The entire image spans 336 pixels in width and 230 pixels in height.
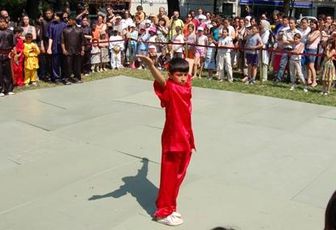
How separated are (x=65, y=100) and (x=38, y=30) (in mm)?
2833

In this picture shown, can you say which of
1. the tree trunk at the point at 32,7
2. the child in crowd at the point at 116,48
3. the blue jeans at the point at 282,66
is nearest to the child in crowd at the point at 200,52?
the blue jeans at the point at 282,66

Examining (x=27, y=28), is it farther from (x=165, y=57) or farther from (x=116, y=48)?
(x=165, y=57)

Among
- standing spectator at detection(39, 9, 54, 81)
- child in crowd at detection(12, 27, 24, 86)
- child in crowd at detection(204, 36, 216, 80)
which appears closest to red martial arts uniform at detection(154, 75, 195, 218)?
child in crowd at detection(12, 27, 24, 86)

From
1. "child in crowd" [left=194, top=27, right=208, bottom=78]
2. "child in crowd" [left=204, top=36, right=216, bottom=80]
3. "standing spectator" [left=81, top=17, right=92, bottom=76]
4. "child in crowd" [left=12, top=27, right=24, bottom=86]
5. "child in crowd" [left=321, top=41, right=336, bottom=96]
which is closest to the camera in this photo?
"child in crowd" [left=321, top=41, right=336, bottom=96]

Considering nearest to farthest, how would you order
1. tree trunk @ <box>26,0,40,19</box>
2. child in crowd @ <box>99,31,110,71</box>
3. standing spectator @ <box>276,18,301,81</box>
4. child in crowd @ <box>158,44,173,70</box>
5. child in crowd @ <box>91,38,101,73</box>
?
standing spectator @ <box>276,18,301,81</box>, child in crowd @ <box>91,38,101,73</box>, child in crowd @ <box>99,31,110,71</box>, child in crowd @ <box>158,44,173,70</box>, tree trunk @ <box>26,0,40,19</box>

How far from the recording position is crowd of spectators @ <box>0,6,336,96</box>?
11328mm

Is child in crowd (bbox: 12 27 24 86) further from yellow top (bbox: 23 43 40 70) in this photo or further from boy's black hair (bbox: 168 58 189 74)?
boy's black hair (bbox: 168 58 189 74)

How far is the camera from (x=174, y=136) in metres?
4.60

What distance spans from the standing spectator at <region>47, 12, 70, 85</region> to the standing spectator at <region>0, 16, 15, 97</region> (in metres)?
1.27

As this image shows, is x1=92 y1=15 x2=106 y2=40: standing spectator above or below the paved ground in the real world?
above

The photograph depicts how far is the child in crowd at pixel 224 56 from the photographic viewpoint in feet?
40.2

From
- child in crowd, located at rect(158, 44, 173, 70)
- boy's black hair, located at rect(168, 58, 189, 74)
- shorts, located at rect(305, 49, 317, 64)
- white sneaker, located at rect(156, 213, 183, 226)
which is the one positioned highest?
boy's black hair, located at rect(168, 58, 189, 74)

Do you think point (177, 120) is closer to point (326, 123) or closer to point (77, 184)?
point (77, 184)

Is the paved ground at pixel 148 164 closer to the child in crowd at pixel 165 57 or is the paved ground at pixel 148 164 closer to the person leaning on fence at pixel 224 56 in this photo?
the person leaning on fence at pixel 224 56
